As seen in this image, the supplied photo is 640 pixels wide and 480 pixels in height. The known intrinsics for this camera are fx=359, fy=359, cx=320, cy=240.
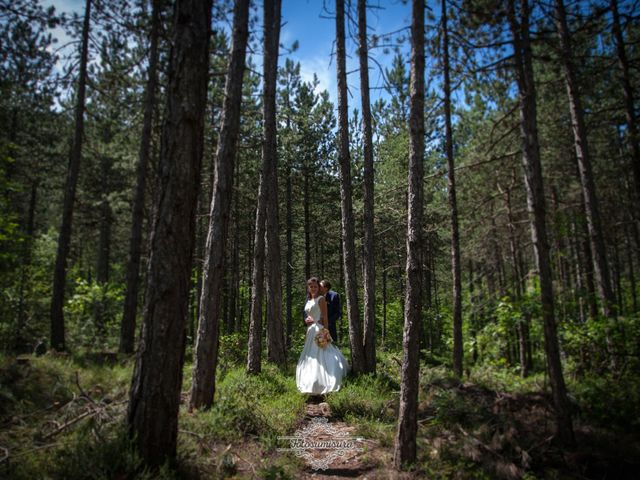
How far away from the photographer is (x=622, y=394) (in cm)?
688

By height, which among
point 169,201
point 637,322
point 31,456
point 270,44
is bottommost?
point 31,456

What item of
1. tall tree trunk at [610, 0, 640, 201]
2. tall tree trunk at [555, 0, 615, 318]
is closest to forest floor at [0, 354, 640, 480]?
tall tree trunk at [555, 0, 615, 318]

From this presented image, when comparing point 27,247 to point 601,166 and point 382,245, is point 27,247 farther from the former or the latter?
point 601,166

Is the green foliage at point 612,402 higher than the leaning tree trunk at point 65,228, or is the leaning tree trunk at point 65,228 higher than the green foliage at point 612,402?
the leaning tree trunk at point 65,228

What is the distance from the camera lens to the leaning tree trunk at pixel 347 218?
840 centimetres

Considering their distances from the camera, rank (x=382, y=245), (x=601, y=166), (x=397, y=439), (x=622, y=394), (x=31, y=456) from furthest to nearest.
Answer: (x=382, y=245) < (x=601, y=166) < (x=622, y=394) < (x=397, y=439) < (x=31, y=456)

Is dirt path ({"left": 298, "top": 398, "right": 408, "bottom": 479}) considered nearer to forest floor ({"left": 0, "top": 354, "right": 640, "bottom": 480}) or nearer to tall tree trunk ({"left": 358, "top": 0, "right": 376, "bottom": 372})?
forest floor ({"left": 0, "top": 354, "right": 640, "bottom": 480})

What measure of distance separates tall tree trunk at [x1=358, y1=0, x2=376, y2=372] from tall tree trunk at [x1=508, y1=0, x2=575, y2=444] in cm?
349

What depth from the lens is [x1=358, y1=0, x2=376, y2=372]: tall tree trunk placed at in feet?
28.0

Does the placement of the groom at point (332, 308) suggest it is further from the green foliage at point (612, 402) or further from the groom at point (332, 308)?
the green foliage at point (612, 402)

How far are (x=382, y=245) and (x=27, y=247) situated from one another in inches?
664

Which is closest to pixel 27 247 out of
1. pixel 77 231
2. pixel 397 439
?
pixel 77 231

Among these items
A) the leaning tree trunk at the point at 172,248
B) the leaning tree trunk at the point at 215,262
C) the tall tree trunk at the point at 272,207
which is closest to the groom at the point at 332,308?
the tall tree trunk at the point at 272,207

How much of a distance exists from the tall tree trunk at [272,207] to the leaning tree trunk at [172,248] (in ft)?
16.9
